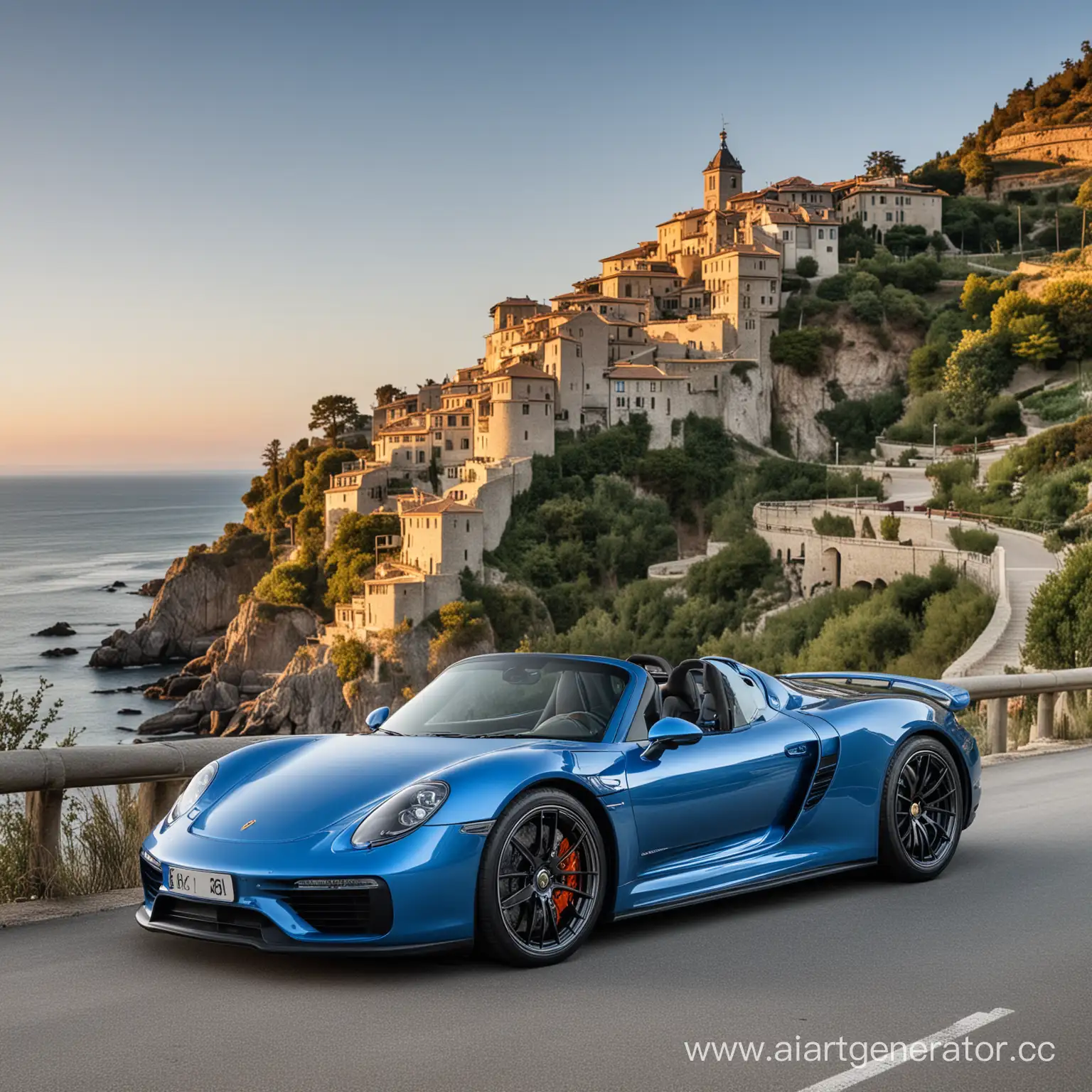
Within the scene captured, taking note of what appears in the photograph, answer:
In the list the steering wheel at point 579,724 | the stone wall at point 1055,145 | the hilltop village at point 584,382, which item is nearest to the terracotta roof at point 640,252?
the hilltop village at point 584,382

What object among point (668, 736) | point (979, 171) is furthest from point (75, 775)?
point (979, 171)

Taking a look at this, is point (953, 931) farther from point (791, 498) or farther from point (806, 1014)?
point (791, 498)

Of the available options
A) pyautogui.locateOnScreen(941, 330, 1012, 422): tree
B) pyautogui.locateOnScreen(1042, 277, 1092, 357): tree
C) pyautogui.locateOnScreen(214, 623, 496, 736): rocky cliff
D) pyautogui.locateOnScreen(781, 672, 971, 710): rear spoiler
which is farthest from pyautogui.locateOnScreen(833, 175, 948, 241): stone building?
pyautogui.locateOnScreen(781, 672, 971, 710): rear spoiler

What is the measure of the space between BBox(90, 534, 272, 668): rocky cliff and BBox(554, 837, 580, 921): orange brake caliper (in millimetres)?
108631

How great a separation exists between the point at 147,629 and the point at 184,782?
359 feet

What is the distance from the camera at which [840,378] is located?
11725 centimetres

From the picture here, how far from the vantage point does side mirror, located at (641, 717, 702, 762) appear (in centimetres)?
633

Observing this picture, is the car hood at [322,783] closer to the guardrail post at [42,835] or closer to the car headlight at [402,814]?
the car headlight at [402,814]

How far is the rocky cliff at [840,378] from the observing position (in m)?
115

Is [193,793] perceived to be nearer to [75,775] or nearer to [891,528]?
[75,775]

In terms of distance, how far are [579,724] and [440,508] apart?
81316mm

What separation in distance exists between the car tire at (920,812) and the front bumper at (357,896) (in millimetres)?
2813

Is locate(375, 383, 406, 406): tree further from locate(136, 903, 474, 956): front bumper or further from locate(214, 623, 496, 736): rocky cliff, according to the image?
locate(136, 903, 474, 956): front bumper

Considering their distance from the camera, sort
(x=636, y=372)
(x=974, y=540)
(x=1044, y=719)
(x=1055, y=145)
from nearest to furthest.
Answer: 1. (x=1044, y=719)
2. (x=974, y=540)
3. (x=636, y=372)
4. (x=1055, y=145)
